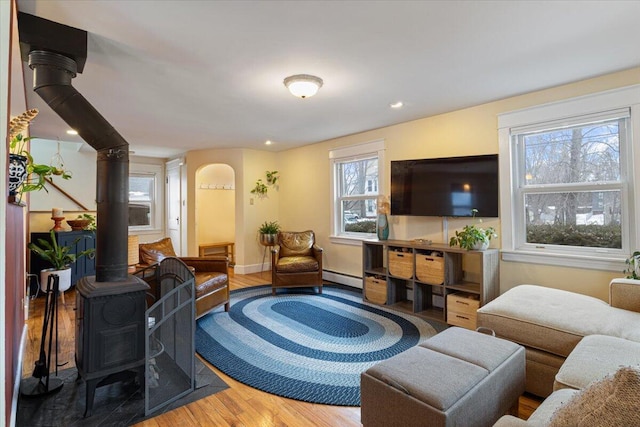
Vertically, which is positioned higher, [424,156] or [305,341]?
[424,156]

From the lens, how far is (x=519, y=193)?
3.29 meters

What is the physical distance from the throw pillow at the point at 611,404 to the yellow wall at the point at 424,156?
2.57 m

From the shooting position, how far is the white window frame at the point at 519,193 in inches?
102

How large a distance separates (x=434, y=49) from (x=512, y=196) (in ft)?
6.08

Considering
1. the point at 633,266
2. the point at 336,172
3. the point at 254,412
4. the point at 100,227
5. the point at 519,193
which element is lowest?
the point at 254,412

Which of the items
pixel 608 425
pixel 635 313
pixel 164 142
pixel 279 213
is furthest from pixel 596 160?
pixel 164 142

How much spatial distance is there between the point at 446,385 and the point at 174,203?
22.3 ft

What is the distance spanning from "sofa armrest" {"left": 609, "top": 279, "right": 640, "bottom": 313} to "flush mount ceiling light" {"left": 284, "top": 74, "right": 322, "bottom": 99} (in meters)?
Result: 2.74

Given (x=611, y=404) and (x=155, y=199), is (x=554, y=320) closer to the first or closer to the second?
(x=611, y=404)

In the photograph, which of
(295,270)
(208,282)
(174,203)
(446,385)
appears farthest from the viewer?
(174,203)

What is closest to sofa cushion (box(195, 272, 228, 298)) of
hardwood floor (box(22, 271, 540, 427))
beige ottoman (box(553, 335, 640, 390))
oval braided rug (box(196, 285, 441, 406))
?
oval braided rug (box(196, 285, 441, 406))

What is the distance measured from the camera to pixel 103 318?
1.93 metres

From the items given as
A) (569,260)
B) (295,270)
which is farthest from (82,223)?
(569,260)

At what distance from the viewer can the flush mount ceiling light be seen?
268cm
